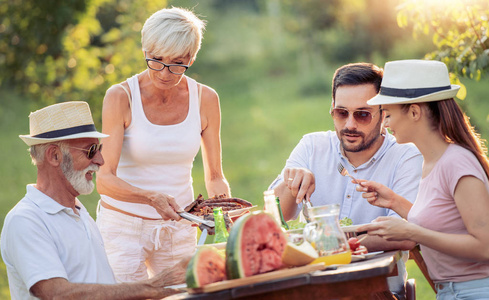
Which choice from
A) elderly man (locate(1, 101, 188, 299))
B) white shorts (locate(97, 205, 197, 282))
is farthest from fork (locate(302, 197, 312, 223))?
elderly man (locate(1, 101, 188, 299))

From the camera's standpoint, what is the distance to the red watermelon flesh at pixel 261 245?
2738 mm

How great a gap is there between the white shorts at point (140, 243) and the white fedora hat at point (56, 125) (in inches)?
38.3

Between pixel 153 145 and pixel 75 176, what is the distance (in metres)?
0.89

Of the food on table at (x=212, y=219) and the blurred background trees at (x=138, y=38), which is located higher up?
the blurred background trees at (x=138, y=38)

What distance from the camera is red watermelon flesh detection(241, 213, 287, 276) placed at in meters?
2.74

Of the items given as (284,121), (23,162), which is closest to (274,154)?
(284,121)

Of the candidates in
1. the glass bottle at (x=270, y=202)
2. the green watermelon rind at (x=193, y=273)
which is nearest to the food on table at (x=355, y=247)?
the glass bottle at (x=270, y=202)

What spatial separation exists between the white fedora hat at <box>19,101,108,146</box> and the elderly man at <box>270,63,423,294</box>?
1212mm

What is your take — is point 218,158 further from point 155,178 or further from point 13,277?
point 13,277

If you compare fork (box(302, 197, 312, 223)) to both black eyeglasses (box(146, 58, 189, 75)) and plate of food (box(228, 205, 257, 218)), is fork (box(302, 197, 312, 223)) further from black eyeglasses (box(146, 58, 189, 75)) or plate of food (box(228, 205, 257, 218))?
black eyeglasses (box(146, 58, 189, 75))

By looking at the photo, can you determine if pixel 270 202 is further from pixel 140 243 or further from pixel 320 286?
pixel 140 243

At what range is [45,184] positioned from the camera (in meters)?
3.63

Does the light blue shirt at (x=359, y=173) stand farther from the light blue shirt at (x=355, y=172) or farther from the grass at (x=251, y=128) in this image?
the grass at (x=251, y=128)

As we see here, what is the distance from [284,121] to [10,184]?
8.26 m
